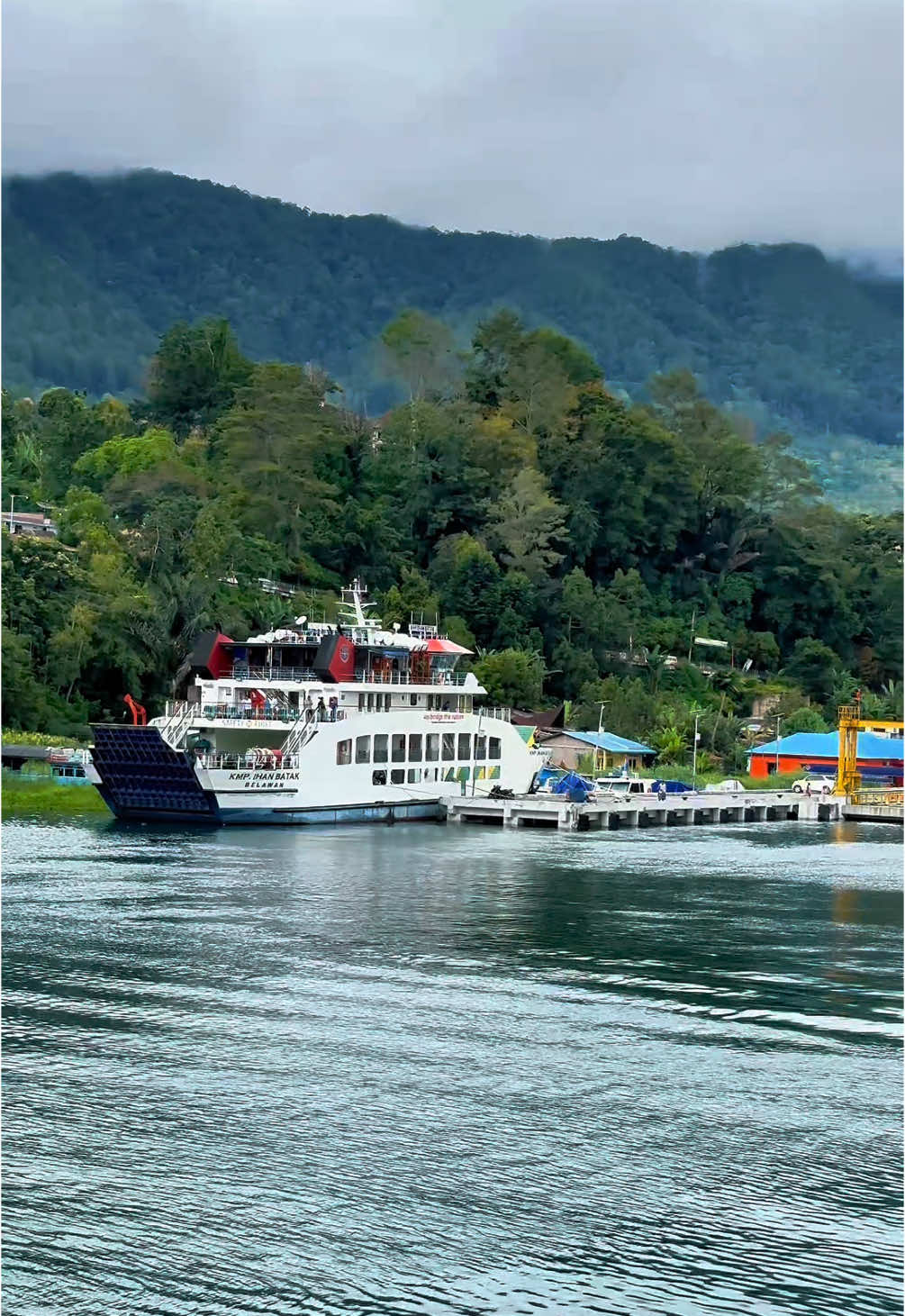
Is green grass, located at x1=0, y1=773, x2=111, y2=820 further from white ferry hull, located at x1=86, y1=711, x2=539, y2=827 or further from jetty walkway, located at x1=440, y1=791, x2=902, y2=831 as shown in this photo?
jetty walkway, located at x1=440, y1=791, x2=902, y2=831

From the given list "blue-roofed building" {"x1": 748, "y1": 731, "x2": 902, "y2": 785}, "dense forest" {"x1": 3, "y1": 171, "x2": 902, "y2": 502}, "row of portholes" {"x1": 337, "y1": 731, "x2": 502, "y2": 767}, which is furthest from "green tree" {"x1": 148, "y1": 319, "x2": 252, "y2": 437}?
"dense forest" {"x1": 3, "y1": 171, "x2": 902, "y2": 502}

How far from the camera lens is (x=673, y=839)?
137 feet

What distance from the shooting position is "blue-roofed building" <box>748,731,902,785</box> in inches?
2328

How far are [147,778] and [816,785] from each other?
21.9 m

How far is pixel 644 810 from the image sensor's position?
151 feet

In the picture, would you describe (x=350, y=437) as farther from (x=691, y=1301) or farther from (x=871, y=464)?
(x=871, y=464)

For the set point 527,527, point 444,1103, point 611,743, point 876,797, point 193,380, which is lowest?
point 444,1103

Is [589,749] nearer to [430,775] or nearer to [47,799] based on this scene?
[430,775]

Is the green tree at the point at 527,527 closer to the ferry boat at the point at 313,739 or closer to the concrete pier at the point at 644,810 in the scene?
the concrete pier at the point at 644,810

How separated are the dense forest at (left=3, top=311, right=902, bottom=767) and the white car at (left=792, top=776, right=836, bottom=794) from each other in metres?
6.50

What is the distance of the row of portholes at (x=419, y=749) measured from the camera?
42406 millimetres

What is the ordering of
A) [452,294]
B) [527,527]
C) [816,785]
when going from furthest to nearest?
[452,294], [527,527], [816,785]

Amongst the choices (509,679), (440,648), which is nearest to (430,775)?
(440,648)

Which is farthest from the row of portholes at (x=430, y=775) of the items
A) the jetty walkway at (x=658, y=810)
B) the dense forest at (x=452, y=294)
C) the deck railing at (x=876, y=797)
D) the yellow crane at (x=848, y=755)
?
the dense forest at (x=452, y=294)
